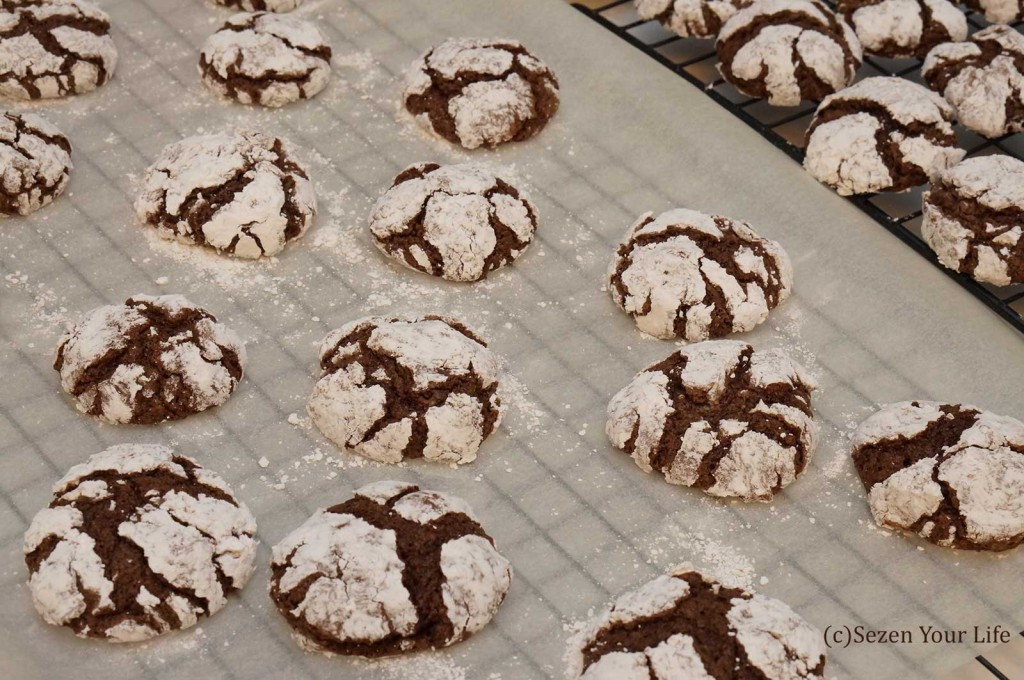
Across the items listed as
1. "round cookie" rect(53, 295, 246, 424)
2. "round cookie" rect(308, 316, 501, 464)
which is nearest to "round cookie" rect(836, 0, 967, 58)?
"round cookie" rect(308, 316, 501, 464)

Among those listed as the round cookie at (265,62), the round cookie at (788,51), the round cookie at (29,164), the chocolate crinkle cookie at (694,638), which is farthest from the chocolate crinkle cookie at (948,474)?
the round cookie at (29,164)

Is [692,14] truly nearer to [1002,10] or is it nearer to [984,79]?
[984,79]

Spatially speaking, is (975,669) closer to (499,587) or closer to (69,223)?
(499,587)

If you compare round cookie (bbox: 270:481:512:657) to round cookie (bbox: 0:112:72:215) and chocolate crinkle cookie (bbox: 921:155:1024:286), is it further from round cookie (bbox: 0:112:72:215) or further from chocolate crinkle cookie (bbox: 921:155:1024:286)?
chocolate crinkle cookie (bbox: 921:155:1024:286)

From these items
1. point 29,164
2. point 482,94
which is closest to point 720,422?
point 482,94

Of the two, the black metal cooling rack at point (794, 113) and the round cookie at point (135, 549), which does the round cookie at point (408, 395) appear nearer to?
the round cookie at point (135, 549)

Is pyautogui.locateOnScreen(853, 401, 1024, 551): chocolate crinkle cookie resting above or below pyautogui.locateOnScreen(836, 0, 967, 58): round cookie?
below
